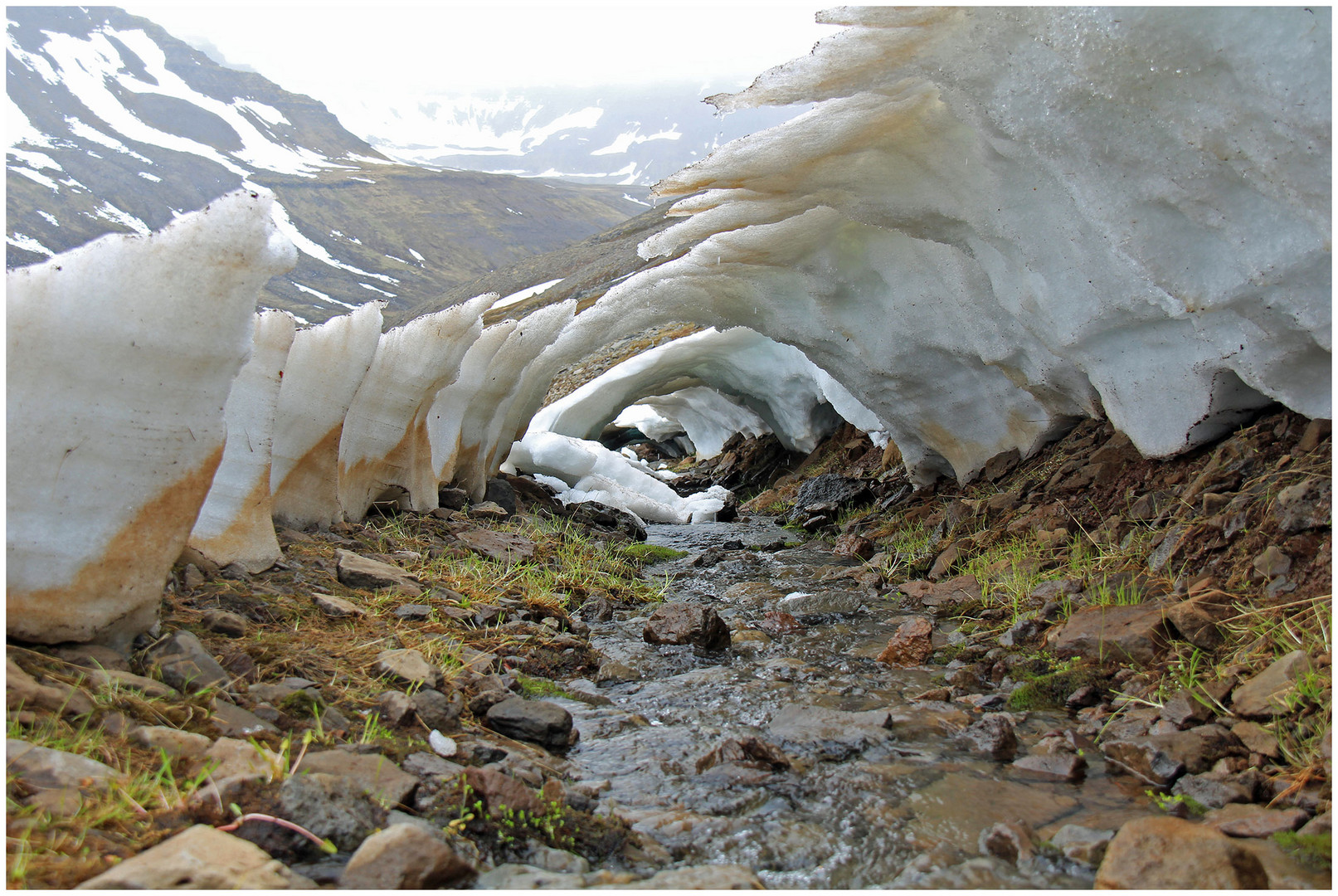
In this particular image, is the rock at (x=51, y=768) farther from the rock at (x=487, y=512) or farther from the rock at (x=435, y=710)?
the rock at (x=487, y=512)

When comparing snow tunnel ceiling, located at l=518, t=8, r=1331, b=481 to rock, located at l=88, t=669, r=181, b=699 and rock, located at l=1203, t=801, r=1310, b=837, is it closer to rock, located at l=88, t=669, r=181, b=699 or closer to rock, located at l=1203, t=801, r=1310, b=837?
rock, located at l=1203, t=801, r=1310, b=837

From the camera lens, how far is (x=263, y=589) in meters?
3.62

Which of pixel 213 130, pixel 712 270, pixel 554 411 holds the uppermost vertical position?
pixel 213 130

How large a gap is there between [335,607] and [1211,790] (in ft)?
10.9

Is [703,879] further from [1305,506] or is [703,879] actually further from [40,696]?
[1305,506]

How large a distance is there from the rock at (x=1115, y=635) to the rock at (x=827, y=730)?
99 centimetres

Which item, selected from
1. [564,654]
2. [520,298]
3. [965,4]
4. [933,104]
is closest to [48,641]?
[564,654]

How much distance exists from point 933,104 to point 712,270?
2.71 m

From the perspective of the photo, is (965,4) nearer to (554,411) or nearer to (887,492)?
(887,492)

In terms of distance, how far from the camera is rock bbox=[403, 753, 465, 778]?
89.8 inches

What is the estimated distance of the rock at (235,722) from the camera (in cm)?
225

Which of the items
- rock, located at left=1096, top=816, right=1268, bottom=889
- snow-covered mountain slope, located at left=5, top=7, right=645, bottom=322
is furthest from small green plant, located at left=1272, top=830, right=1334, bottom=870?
snow-covered mountain slope, located at left=5, top=7, right=645, bottom=322

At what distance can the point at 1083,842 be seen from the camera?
2033mm

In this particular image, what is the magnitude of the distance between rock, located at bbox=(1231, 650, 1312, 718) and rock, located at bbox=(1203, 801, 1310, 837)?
45 centimetres
